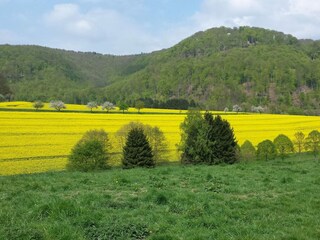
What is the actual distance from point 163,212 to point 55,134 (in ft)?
135

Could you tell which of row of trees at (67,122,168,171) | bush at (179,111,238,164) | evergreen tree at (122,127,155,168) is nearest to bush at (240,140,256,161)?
bush at (179,111,238,164)

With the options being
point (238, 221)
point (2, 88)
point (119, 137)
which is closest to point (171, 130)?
point (119, 137)

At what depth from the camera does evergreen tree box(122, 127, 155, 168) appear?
3691 cm

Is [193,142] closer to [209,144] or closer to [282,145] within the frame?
[209,144]

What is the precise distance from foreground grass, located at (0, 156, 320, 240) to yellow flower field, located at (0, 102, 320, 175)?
21.9m

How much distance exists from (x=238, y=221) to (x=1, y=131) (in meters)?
42.9

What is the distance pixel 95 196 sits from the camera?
1249 cm

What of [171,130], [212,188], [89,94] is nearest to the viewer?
[212,188]

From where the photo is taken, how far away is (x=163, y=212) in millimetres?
10828

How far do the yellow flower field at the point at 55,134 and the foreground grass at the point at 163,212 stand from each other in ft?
71.9

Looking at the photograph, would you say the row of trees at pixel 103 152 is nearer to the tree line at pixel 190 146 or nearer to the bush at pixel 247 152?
the tree line at pixel 190 146

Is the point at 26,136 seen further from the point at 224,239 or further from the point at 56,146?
the point at 224,239

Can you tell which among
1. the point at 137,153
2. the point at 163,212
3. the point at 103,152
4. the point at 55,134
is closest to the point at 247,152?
the point at 137,153

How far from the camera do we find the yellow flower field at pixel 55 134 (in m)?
37.0
